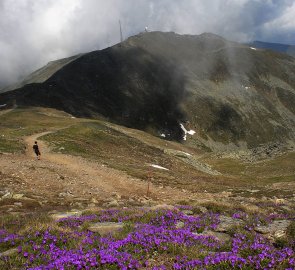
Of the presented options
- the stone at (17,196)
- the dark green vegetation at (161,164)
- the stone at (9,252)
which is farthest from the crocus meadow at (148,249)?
the dark green vegetation at (161,164)

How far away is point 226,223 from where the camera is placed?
13352mm

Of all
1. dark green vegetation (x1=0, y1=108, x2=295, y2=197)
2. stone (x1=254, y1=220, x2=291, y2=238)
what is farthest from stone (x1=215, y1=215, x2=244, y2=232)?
dark green vegetation (x1=0, y1=108, x2=295, y2=197)

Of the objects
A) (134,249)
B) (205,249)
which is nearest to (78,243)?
(134,249)

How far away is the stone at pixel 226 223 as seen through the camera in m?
12.5

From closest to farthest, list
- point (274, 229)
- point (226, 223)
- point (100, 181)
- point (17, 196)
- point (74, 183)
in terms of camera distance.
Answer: point (274, 229) < point (226, 223) < point (17, 196) < point (74, 183) < point (100, 181)

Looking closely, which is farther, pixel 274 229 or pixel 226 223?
pixel 226 223

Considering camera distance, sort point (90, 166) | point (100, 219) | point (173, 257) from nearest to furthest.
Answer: point (173, 257)
point (100, 219)
point (90, 166)

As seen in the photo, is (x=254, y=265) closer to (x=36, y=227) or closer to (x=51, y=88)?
(x=36, y=227)

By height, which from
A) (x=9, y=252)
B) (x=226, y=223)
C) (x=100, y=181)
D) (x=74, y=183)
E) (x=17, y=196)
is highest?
(x=9, y=252)

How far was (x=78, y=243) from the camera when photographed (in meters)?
10.8

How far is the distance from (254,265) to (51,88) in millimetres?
191900

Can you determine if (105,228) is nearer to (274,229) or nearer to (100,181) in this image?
(274,229)

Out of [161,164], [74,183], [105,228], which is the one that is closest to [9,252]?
[105,228]

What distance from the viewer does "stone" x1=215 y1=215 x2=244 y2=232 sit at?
493 inches
